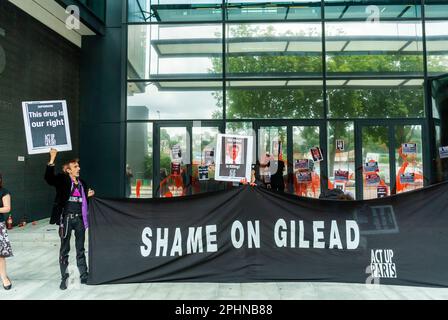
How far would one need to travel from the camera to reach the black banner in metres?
5.35

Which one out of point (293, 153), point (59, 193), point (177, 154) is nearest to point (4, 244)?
point (59, 193)

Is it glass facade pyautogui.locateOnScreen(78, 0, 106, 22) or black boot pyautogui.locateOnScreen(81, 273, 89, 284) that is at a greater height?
glass facade pyautogui.locateOnScreen(78, 0, 106, 22)

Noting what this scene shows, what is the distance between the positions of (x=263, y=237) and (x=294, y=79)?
20.7 feet

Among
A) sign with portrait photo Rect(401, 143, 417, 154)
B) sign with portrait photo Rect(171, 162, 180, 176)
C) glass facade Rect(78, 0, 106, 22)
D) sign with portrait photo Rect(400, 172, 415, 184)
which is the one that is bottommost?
sign with portrait photo Rect(400, 172, 415, 184)

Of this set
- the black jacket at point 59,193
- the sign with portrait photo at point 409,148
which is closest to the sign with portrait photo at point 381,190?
the sign with portrait photo at point 409,148

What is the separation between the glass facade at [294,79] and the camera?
34.1 feet

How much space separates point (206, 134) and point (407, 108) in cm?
555

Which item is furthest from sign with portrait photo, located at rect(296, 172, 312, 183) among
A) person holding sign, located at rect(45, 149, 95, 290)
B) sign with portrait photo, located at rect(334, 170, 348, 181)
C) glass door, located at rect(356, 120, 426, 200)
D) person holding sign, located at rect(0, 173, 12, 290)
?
person holding sign, located at rect(0, 173, 12, 290)

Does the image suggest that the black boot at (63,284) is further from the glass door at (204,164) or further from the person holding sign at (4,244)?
the glass door at (204,164)

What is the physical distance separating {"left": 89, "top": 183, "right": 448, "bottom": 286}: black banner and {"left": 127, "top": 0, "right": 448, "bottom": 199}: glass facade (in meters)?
4.92

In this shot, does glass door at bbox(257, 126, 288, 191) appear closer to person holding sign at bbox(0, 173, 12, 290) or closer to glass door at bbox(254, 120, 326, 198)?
glass door at bbox(254, 120, 326, 198)
